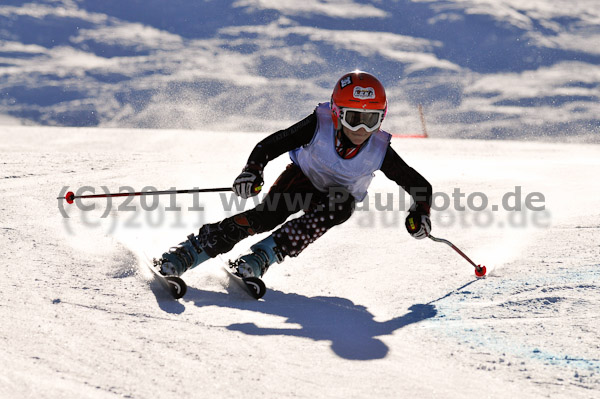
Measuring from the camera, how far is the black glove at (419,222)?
3.94m

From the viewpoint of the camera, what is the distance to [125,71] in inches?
900

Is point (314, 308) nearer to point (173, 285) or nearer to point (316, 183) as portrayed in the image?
point (173, 285)

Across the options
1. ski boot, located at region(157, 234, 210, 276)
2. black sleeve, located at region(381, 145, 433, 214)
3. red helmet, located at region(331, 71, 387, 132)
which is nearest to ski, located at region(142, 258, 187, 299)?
ski boot, located at region(157, 234, 210, 276)

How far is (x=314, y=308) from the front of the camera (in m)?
3.44

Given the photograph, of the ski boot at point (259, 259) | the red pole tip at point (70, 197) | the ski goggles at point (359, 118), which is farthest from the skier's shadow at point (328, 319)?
the red pole tip at point (70, 197)

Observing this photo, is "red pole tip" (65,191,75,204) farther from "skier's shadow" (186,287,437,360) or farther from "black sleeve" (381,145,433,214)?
"black sleeve" (381,145,433,214)

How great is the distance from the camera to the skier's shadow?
2.86m

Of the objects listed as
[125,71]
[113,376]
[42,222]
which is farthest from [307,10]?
[113,376]

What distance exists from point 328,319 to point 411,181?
3.99 feet

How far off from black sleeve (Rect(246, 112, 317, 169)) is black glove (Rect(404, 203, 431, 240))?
80 cm

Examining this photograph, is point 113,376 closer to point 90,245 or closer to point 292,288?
point 292,288

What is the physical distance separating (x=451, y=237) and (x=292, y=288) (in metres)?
1.88

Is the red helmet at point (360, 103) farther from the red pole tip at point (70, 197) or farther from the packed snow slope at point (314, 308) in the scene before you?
the red pole tip at point (70, 197)

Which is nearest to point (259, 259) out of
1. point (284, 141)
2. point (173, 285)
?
point (173, 285)
